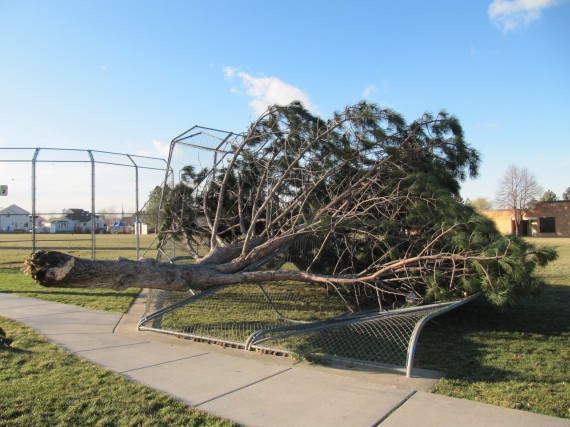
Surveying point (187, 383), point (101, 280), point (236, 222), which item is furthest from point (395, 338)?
point (236, 222)

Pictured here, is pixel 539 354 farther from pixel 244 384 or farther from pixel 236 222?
pixel 236 222

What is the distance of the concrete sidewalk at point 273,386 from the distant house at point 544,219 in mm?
47982

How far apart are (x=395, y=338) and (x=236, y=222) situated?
16.2 ft

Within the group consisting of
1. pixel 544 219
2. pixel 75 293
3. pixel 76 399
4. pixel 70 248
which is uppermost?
pixel 544 219

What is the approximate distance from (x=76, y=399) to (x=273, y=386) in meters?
1.87

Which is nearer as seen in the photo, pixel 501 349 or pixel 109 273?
pixel 109 273

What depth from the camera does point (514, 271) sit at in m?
5.84

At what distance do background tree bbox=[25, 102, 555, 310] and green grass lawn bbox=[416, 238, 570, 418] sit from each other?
0.79 meters

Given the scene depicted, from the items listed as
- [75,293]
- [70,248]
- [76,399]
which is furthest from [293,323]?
[70,248]

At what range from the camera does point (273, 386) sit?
481 centimetres

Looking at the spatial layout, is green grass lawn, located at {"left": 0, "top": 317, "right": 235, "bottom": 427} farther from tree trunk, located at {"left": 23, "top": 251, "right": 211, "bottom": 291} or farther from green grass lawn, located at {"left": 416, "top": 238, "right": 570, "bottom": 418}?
green grass lawn, located at {"left": 416, "top": 238, "right": 570, "bottom": 418}

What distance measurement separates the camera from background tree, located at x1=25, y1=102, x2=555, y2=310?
6.21 metres

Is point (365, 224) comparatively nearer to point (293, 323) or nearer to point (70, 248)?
point (293, 323)

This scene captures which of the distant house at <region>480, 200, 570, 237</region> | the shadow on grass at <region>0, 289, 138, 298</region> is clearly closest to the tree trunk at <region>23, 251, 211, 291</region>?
the shadow on grass at <region>0, 289, 138, 298</region>
